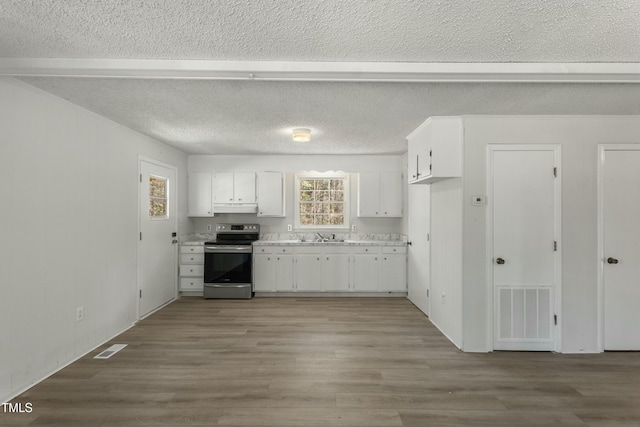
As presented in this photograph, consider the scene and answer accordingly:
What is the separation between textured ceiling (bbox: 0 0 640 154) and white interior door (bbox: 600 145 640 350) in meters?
0.54

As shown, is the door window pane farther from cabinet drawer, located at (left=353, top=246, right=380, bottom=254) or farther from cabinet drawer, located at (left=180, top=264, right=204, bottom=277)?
cabinet drawer, located at (left=353, top=246, right=380, bottom=254)

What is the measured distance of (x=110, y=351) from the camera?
297 cm

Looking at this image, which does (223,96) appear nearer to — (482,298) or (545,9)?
(545,9)

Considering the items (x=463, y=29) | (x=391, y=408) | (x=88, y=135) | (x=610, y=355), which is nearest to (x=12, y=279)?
(x=88, y=135)

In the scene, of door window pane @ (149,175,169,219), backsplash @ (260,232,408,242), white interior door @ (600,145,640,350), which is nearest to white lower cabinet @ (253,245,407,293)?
backsplash @ (260,232,408,242)

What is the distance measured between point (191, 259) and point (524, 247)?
4.60m

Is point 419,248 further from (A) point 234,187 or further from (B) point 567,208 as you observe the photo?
(A) point 234,187

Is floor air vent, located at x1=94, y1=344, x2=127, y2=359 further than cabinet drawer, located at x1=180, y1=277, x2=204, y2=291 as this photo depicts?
No

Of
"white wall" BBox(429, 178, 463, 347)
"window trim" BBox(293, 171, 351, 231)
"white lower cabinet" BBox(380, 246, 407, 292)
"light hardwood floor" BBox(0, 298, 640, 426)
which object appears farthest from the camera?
"window trim" BBox(293, 171, 351, 231)

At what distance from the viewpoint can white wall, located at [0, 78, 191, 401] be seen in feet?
7.32

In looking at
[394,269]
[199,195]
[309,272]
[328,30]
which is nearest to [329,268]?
[309,272]

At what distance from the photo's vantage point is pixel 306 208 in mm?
5594

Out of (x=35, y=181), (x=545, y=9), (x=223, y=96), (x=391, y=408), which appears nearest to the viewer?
(x=545, y=9)

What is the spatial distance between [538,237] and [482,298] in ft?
2.70
